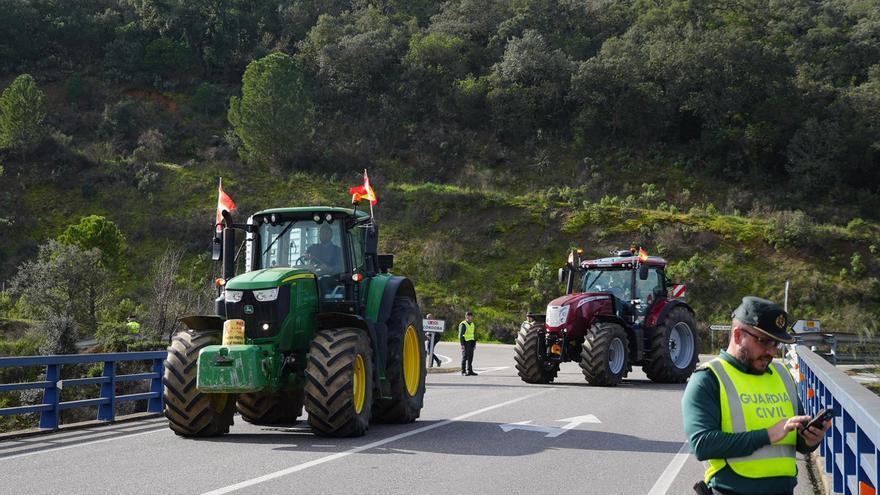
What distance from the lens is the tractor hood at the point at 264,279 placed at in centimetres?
1252

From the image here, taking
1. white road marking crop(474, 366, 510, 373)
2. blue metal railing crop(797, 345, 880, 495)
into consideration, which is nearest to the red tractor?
white road marking crop(474, 366, 510, 373)

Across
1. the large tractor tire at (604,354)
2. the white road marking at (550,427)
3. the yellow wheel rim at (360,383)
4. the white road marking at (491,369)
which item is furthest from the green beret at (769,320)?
the white road marking at (491,369)

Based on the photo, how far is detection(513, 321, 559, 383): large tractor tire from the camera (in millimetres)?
22078

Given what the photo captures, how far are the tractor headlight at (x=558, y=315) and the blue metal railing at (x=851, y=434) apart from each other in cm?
1075

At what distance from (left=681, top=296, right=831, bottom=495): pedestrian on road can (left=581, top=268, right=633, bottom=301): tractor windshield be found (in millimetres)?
18178

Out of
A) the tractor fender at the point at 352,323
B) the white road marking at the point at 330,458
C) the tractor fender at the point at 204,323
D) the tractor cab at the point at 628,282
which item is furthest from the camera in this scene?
the tractor cab at the point at 628,282

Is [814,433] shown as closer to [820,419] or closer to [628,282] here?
[820,419]

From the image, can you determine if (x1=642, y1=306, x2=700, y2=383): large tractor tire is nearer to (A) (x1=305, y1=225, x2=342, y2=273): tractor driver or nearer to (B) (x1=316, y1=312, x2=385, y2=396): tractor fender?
(B) (x1=316, y1=312, x2=385, y2=396): tractor fender

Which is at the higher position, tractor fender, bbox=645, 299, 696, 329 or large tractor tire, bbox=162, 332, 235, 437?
tractor fender, bbox=645, 299, 696, 329

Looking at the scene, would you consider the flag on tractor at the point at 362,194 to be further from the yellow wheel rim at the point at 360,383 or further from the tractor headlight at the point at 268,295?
the yellow wheel rim at the point at 360,383

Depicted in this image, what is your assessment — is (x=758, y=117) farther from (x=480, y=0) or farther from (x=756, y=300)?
(x=756, y=300)

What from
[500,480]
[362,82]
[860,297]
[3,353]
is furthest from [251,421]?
[362,82]

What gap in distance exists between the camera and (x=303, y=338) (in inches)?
510

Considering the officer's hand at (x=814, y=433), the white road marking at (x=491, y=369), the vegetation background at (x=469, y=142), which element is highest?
the vegetation background at (x=469, y=142)
